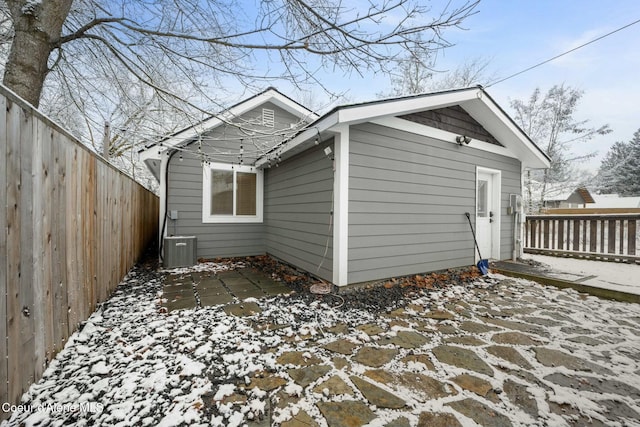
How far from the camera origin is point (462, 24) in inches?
87.4

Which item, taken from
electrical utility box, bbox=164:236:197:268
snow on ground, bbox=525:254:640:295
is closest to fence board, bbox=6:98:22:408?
electrical utility box, bbox=164:236:197:268

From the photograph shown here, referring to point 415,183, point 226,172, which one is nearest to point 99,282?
point 226,172

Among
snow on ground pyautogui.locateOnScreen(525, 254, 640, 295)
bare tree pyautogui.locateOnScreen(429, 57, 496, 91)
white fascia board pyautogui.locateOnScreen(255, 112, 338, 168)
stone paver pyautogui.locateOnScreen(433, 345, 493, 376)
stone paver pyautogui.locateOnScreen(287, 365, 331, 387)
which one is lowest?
stone paver pyautogui.locateOnScreen(433, 345, 493, 376)

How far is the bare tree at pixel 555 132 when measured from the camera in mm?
11242

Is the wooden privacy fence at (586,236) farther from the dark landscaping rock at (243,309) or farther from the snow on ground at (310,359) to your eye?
the dark landscaping rock at (243,309)

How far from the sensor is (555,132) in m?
11.6

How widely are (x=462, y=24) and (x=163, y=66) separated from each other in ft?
10.8

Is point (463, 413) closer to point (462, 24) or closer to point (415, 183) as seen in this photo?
point (462, 24)

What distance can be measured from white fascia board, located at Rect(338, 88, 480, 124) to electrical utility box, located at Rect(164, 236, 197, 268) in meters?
4.03

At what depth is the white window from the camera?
227 inches

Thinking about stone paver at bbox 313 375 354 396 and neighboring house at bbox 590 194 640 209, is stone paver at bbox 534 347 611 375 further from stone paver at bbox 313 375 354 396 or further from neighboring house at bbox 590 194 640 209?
neighboring house at bbox 590 194 640 209

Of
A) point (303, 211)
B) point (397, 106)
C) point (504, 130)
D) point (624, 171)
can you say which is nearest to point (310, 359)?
point (303, 211)

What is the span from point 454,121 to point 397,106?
192 centimetres

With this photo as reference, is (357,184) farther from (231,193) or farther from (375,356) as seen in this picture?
(231,193)
